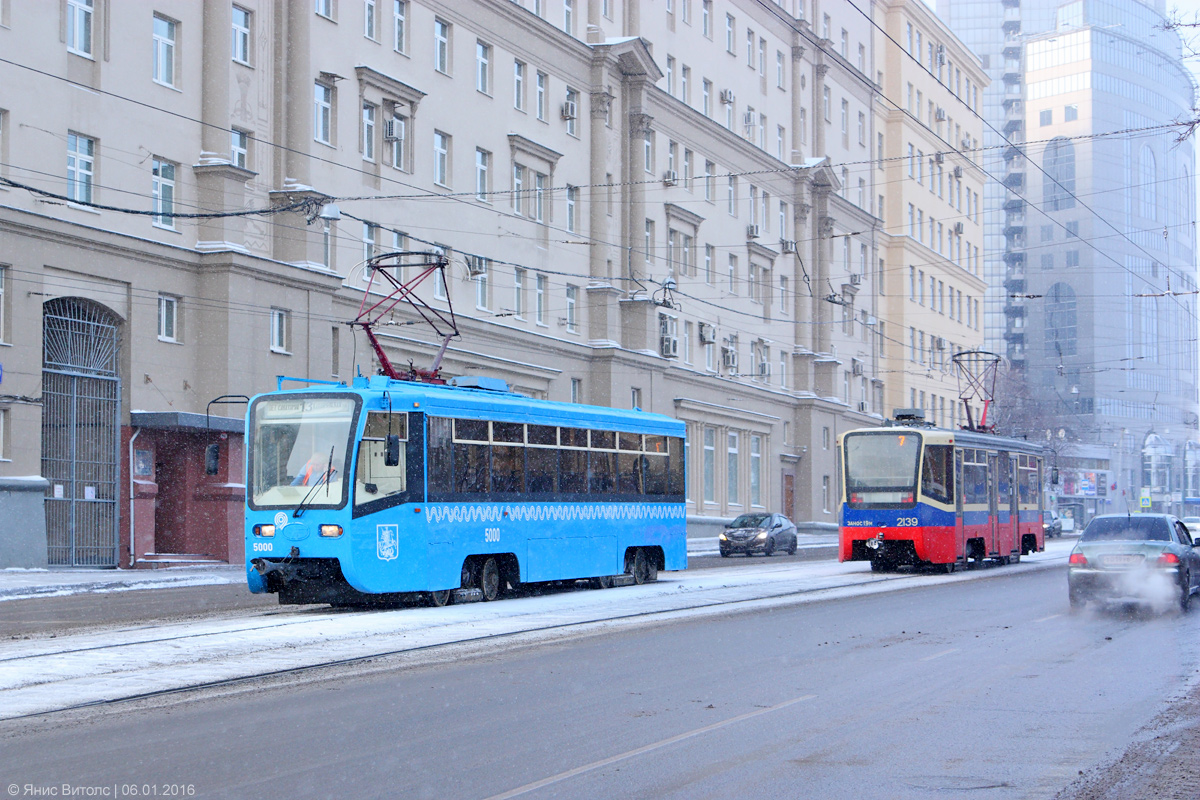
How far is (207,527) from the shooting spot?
106 feet

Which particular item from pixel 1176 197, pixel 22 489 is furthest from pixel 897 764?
pixel 1176 197

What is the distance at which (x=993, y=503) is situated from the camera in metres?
32.9

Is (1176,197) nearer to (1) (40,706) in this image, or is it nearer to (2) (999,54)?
(2) (999,54)

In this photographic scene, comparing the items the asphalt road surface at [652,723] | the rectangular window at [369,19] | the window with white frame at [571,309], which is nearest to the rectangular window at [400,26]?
the rectangular window at [369,19]

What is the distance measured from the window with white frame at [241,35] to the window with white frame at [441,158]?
7080 millimetres

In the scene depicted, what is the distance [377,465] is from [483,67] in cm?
2557

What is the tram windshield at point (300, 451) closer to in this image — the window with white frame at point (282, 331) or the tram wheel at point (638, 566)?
the tram wheel at point (638, 566)

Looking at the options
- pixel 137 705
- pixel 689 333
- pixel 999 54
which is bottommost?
pixel 137 705

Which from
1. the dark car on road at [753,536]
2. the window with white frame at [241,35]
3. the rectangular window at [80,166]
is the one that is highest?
the window with white frame at [241,35]

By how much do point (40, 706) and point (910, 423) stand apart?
23522 mm

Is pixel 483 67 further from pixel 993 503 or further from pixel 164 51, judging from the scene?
pixel 993 503

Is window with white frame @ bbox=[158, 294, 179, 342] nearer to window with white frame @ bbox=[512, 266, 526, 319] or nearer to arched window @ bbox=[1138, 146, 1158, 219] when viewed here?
window with white frame @ bbox=[512, 266, 526, 319]

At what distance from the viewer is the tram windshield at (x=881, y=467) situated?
29.7m

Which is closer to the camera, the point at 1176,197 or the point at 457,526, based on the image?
the point at 457,526
